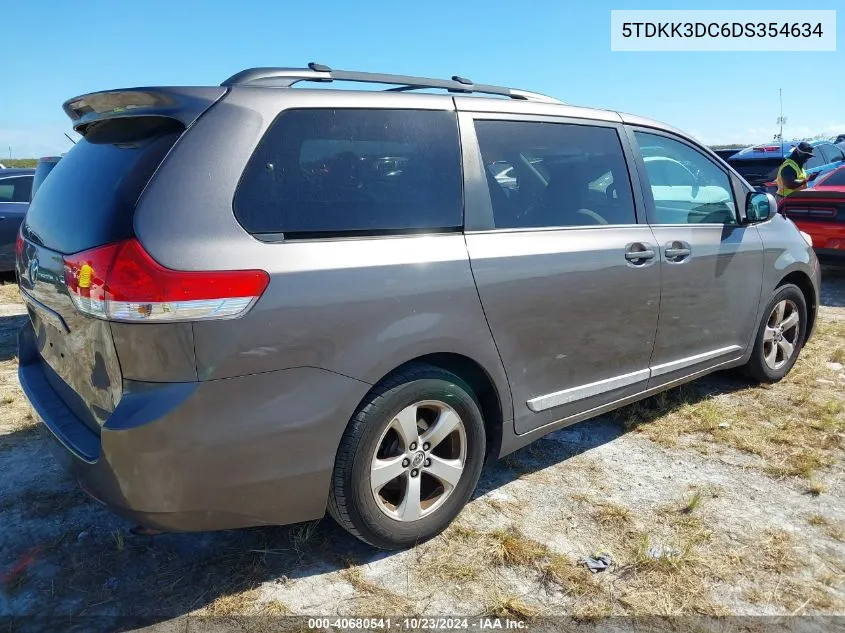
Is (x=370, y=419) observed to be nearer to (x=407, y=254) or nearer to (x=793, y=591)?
(x=407, y=254)

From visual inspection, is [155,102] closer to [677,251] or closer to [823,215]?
[677,251]

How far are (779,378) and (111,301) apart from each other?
4380 millimetres

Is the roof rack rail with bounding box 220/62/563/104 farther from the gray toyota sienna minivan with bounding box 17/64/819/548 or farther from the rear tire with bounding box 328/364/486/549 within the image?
the rear tire with bounding box 328/364/486/549

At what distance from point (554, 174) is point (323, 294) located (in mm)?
1528

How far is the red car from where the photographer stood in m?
7.63

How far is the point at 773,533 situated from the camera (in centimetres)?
280

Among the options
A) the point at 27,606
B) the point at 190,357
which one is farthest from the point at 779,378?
the point at 27,606

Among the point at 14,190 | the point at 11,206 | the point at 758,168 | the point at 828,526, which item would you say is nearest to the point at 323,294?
the point at 828,526

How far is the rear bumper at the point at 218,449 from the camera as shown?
203 centimetres

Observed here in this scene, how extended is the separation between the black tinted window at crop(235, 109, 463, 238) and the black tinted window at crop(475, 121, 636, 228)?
27 cm

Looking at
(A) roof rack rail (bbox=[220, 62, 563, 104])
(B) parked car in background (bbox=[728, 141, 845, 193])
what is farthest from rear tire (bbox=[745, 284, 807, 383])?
(B) parked car in background (bbox=[728, 141, 845, 193])

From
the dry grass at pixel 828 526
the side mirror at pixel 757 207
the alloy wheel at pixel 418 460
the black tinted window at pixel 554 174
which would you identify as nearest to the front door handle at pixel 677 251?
the black tinted window at pixel 554 174

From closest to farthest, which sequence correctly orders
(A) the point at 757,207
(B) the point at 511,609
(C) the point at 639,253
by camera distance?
(B) the point at 511,609, (C) the point at 639,253, (A) the point at 757,207

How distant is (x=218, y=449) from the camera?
210cm
